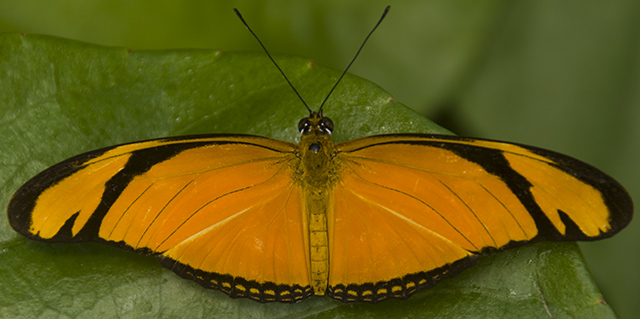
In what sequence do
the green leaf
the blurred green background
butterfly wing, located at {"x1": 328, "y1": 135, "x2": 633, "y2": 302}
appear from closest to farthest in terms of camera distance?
butterfly wing, located at {"x1": 328, "y1": 135, "x2": 633, "y2": 302} → the green leaf → the blurred green background

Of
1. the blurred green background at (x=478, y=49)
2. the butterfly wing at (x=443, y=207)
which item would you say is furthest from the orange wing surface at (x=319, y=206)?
the blurred green background at (x=478, y=49)

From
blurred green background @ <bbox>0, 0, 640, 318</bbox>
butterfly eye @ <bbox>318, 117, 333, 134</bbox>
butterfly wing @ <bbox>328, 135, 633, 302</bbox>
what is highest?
blurred green background @ <bbox>0, 0, 640, 318</bbox>

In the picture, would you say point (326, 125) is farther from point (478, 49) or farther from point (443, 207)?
point (478, 49)

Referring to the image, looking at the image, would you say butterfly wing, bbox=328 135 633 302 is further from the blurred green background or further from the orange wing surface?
the blurred green background

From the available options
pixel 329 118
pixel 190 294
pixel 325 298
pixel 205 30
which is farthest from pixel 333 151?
pixel 205 30

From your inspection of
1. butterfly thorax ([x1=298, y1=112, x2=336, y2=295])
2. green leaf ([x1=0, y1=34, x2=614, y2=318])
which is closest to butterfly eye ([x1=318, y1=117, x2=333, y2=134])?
butterfly thorax ([x1=298, y1=112, x2=336, y2=295])

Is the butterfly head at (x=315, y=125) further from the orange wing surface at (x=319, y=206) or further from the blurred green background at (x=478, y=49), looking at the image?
the blurred green background at (x=478, y=49)

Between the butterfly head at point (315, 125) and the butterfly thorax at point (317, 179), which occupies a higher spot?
the butterfly head at point (315, 125)
